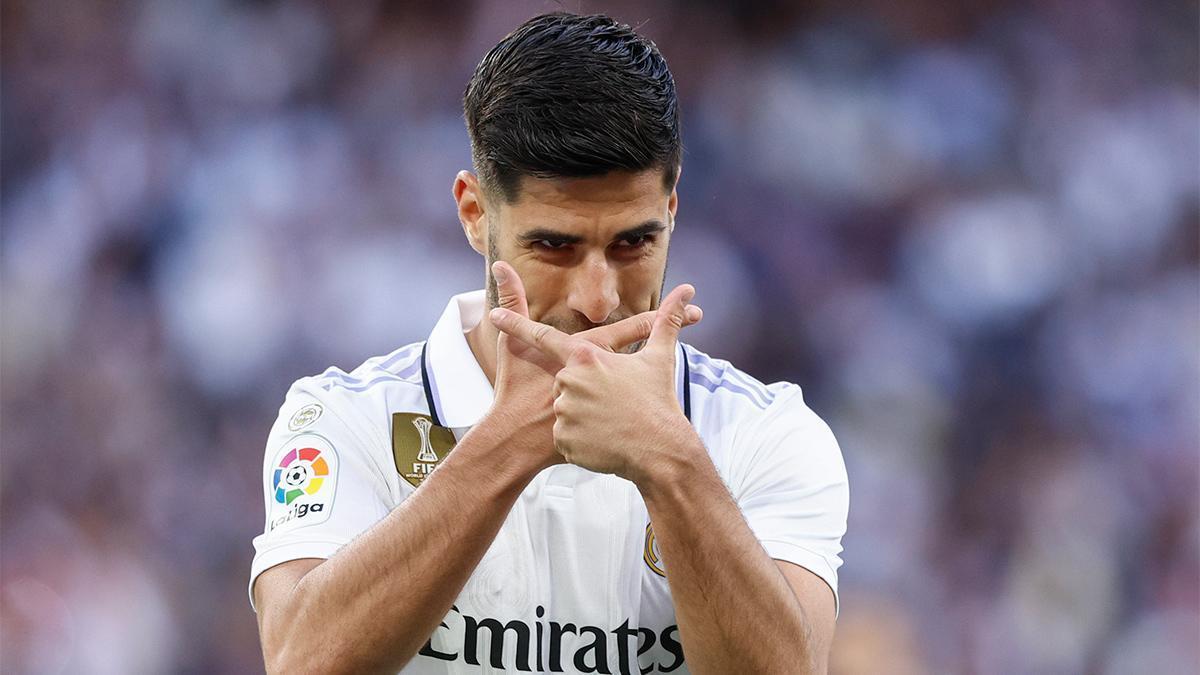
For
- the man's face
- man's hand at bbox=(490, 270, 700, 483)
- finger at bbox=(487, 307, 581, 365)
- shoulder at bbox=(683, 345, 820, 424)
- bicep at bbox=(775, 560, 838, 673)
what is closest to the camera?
man's hand at bbox=(490, 270, 700, 483)

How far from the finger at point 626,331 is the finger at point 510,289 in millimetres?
125

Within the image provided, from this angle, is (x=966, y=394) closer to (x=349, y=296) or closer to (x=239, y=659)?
(x=349, y=296)

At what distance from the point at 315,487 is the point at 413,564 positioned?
1.44ft

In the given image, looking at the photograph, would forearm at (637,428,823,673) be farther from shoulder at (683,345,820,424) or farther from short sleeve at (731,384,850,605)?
shoulder at (683,345,820,424)

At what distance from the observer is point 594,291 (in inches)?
94.6

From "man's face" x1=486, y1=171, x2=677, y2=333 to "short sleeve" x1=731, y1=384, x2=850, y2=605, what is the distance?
40 centimetres

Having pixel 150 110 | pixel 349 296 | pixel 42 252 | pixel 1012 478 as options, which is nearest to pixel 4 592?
pixel 42 252

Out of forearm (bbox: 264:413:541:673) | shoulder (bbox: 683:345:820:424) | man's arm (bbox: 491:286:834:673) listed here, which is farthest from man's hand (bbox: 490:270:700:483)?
shoulder (bbox: 683:345:820:424)

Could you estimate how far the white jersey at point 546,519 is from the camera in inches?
98.0

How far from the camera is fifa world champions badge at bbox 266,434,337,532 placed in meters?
2.43

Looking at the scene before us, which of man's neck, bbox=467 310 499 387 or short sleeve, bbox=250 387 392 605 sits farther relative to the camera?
man's neck, bbox=467 310 499 387

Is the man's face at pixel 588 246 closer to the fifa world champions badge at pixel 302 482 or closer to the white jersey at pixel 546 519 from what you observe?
the white jersey at pixel 546 519

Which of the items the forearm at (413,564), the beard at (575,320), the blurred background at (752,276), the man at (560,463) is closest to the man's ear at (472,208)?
the man at (560,463)

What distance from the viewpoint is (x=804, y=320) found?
214 inches
